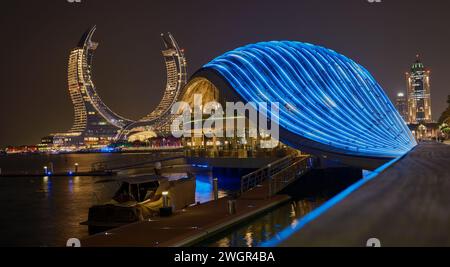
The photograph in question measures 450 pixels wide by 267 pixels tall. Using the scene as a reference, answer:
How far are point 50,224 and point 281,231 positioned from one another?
8272mm

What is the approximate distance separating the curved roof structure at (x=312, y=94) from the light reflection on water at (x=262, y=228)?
42.8ft

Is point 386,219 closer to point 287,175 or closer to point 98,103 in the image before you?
point 287,175

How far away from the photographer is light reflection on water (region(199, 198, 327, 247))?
1228cm

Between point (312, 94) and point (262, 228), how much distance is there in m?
21.4

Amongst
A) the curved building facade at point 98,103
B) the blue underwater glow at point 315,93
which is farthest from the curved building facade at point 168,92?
the blue underwater glow at point 315,93

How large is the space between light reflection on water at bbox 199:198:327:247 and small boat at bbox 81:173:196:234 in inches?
112

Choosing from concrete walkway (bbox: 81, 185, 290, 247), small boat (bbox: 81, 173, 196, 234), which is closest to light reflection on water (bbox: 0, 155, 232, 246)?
small boat (bbox: 81, 173, 196, 234)

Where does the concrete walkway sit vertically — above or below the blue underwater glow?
below

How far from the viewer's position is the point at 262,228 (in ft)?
46.3

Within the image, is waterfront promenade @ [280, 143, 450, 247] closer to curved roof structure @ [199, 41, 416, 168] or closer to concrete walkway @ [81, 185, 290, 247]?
concrete walkway @ [81, 185, 290, 247]

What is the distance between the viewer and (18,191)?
30.8 meters

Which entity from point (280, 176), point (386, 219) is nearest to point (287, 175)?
point (280, 176)

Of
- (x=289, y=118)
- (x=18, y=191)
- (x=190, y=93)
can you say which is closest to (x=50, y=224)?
(x=18, y=191)
